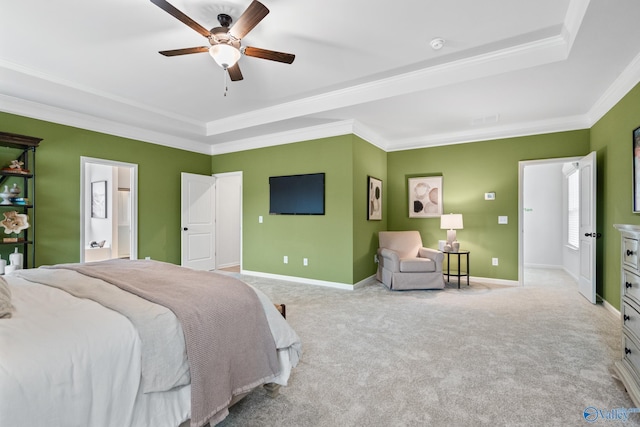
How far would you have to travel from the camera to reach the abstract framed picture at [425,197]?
548 centimetres

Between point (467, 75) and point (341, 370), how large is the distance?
3.10 metres

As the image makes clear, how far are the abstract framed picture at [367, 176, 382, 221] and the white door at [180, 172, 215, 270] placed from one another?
3.15 m

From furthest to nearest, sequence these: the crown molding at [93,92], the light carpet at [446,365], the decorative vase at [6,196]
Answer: the decorative vase at [6,196] → the crown molding at [93,92] → the light carpet at [446,365]

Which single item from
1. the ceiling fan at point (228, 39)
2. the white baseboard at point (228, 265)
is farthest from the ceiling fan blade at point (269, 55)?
the white baseboard at point (228, 265)

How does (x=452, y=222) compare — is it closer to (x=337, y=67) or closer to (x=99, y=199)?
(x=337, y=67)

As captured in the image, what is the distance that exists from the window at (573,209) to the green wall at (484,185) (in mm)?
1624

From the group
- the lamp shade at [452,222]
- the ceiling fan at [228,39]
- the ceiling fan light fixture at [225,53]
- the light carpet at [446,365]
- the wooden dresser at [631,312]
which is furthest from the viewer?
the lamp shade at [452,222]

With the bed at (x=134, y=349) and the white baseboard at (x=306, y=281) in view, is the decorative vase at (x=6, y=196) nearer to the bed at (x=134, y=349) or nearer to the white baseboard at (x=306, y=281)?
the bed at (x=134, y=349)

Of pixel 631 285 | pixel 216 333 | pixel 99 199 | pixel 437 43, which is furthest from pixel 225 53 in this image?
pixel 99 199

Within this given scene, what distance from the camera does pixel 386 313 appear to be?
3535 mm

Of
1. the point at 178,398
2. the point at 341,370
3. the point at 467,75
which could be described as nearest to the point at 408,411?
the point at 341,370

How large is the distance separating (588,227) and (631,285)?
101 inches

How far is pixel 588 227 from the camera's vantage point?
161 inches

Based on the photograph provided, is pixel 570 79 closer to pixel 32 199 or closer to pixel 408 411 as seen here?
pixel 408 411
